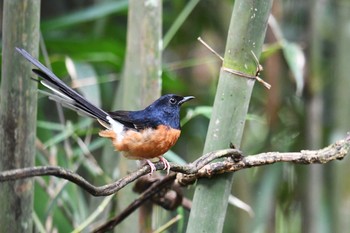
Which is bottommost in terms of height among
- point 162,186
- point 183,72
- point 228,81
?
point 162,186

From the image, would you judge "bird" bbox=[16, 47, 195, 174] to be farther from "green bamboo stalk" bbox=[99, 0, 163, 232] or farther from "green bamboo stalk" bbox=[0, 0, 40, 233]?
"green bamboo stalk" bbox=[0, 0, 40, 233]

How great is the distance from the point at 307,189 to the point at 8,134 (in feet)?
4.92

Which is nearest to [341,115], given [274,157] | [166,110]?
[166,110]

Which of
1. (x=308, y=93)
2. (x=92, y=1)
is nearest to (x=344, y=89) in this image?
(x=308, y=93)

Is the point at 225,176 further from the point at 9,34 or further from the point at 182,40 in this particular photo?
the point at 182,40

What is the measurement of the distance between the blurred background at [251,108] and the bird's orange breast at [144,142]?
0.19 metres

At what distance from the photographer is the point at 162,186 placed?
63.2 inches

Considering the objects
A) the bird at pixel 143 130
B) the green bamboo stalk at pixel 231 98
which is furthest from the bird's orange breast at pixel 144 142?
the green bamboo stalk at pixel 231 98

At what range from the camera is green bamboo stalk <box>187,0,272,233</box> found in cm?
135

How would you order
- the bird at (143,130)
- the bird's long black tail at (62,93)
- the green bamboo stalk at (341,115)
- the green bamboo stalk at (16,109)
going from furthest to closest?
the green bamboo stalk at (341,115)
the bird at (143,130)
the green bamboo stalk at (16,109)
the bird's long black tail at (62,93)

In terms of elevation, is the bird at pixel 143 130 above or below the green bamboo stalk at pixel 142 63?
below

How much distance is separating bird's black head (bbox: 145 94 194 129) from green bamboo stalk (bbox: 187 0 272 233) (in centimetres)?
42

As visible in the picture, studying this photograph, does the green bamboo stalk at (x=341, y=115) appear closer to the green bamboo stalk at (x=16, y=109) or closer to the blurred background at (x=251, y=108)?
the blurred background at (x=251, y=108)

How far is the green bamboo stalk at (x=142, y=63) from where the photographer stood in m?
1.80
